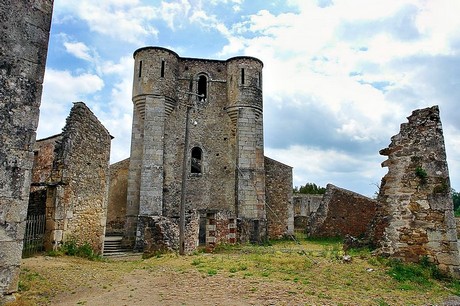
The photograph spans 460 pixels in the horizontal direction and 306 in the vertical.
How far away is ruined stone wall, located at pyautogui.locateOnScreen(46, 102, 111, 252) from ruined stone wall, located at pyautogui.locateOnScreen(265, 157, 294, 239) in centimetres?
1182

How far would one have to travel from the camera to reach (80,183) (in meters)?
12.8

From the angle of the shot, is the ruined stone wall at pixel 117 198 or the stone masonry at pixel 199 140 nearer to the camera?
the stone masonry at pixel 199 140

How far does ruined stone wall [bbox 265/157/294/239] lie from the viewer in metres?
23.4

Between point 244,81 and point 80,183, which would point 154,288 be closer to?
point 80,183

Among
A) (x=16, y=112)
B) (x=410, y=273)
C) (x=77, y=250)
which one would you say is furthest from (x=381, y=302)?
(x=77, y=250)

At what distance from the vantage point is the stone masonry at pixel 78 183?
1181 cm

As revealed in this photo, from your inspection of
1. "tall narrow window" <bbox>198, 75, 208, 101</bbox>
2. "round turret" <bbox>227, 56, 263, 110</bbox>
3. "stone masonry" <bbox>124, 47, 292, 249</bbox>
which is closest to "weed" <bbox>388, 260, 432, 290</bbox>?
"stone masonry" <bbox>124, 47, 292, 249</bbox>

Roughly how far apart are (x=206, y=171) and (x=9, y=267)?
16.4m

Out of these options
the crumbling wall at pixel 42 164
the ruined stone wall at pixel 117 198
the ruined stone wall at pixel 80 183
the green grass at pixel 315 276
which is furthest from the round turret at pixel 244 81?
the green grass at pixel 315 276

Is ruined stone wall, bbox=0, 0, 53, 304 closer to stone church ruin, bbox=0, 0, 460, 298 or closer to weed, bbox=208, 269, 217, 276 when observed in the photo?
stone church ruin, bbox=0, 0, 460, 298

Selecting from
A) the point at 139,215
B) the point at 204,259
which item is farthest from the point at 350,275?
the point at 139,215

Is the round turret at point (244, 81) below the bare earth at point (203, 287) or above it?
above

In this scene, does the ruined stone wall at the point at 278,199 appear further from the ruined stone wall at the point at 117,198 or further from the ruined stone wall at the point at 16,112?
the ruined stone wall at the point at 16,112

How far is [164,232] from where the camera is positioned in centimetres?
1427
